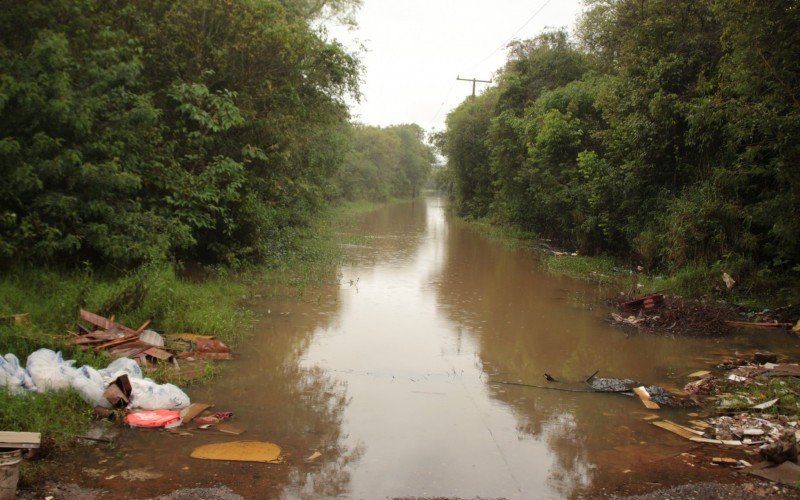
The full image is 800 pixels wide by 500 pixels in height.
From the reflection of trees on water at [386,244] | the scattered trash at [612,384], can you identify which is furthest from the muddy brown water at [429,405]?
the reflection of trees on water at [386,244]

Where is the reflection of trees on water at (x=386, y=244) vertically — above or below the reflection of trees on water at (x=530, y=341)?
above

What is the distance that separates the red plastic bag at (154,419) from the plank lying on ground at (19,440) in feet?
3.78

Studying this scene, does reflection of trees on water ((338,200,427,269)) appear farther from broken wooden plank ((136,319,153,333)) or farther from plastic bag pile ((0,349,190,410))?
plastic bag pile ((0,349,190,410))

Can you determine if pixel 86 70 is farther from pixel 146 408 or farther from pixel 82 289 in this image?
pixel 146 408

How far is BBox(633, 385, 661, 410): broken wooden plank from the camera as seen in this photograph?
6840 millimetres

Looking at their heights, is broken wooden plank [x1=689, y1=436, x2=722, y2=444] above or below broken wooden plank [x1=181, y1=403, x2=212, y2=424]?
below

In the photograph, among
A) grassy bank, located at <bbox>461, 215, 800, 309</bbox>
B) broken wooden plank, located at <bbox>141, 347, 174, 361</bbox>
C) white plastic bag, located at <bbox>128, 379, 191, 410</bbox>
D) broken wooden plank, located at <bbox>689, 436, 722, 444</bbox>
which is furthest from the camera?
grassy bank, located at <bbox>461, 215, 800, 309</bbox>

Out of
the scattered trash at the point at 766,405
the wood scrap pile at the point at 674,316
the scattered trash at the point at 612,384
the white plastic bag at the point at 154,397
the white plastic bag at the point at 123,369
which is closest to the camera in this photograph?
the white plastic bag at the point at 154,397

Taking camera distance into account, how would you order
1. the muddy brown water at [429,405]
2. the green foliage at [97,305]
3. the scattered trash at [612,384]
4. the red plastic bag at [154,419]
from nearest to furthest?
the muddy brown water at [429,405] < the red plastic bag at [154,419] < the green foliage at [97,305] < the scattered trash at [612,384]

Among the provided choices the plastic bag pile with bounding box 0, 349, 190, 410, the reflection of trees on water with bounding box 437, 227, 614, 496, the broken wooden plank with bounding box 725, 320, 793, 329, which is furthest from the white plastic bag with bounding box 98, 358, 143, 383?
the broken wooden plank with bounding box 725, 320, 793, 329

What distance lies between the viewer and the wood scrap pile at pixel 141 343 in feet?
23.3

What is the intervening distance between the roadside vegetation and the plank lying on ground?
38.9 feet

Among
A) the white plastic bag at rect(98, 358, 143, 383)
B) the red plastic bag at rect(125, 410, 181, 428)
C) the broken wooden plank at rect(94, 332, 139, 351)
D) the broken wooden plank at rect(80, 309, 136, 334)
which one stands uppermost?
the broken wooden plank at rect(80, 309, 136, 334)

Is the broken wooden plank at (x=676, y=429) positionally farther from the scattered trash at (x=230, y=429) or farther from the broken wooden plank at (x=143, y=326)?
the broken wooden plank at (x=143, y=326)
